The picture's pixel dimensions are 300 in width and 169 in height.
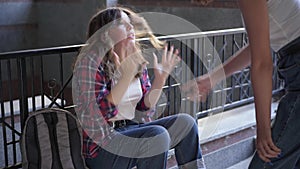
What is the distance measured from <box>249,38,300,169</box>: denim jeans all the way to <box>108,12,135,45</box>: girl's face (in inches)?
29.1

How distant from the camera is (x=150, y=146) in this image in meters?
1.88

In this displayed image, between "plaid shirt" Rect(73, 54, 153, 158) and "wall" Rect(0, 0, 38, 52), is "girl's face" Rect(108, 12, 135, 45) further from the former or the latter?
"wall" Rect(0, 0, 38, 52)

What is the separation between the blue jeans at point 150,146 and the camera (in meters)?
1.82

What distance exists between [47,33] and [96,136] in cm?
613

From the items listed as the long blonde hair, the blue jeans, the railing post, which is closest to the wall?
the railing post

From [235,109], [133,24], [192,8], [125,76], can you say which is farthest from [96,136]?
[192,8]

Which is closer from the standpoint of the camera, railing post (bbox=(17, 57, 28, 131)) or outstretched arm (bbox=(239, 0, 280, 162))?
outstretched arm (bbox=(239, 0, 280, 162))

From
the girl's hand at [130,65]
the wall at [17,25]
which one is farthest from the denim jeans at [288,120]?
the wall at [17,25]

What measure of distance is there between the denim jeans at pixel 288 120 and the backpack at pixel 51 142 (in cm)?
79

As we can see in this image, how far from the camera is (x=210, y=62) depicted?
3279mm

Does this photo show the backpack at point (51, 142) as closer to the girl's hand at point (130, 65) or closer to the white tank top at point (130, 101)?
the white tank top at point (130, 101)

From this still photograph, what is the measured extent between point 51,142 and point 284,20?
3.54ft

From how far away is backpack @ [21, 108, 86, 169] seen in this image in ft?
6.07

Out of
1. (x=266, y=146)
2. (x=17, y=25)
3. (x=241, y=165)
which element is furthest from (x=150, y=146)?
(x=17, y=25)
